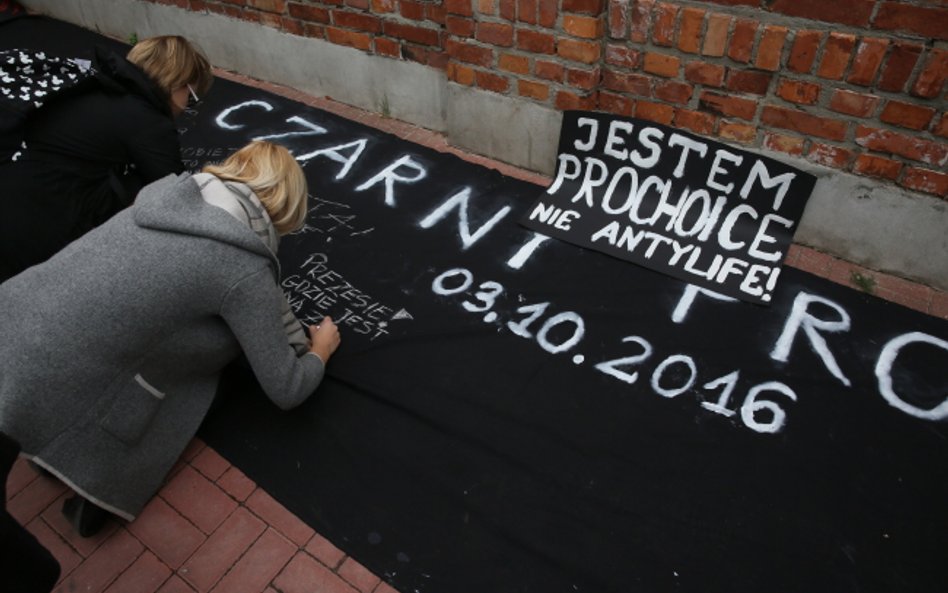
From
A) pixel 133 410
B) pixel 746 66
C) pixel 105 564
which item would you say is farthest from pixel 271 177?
pixel 746 66

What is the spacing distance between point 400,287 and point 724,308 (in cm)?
136

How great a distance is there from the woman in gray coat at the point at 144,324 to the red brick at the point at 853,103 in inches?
80.2

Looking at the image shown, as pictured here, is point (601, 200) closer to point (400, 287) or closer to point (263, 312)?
point (400, 287)

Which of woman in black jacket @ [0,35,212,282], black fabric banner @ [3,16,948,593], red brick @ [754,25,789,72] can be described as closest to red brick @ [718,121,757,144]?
red brick @ [754,25,789,72]

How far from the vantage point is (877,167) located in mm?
2555

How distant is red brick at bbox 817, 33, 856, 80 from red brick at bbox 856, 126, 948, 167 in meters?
0.25

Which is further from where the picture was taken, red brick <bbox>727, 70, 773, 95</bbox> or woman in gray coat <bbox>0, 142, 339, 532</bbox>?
red brick <bbox>727, 70, 773, 95</bbox>

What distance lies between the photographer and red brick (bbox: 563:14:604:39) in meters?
2.79

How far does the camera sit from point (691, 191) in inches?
116

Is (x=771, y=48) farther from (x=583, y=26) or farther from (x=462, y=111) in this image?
(x=462, y=111)

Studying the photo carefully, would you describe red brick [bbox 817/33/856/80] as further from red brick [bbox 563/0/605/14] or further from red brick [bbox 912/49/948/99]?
red brick [bbox 563/0/605/14]

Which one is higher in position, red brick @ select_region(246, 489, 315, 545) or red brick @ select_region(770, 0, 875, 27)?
red brick @ select_region(770, 0, 875, 27)

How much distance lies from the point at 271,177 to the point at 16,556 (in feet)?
3.84

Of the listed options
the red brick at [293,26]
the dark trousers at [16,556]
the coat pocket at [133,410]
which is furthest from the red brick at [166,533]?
the red brick at [293,26]
